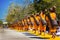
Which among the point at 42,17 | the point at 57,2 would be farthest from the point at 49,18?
the point at 57,2

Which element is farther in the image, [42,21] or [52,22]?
[42,21]

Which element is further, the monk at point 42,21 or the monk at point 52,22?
the monk at point 42,21

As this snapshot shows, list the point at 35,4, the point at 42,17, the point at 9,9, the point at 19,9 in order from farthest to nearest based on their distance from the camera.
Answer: the point at 9,9 < the point at 19,9 < the point at 35,4 < the point at 42,17

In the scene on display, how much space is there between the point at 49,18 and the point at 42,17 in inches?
297

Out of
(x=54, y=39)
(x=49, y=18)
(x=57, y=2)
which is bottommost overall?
(x=54, y=39)

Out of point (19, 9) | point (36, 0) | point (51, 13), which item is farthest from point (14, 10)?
point (51, 13)

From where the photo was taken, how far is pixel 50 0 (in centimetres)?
4766

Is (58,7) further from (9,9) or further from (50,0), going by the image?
(9,9)

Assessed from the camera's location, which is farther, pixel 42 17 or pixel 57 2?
pixel 57 2

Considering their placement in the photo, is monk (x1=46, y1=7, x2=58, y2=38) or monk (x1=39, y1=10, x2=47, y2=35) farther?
monk (x1=39, y1=10, x2=47, y2=35)

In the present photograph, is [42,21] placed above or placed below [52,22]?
above

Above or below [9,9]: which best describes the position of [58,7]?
below

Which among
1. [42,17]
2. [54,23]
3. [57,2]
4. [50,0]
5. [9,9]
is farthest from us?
[9,9]

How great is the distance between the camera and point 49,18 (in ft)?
83.5
